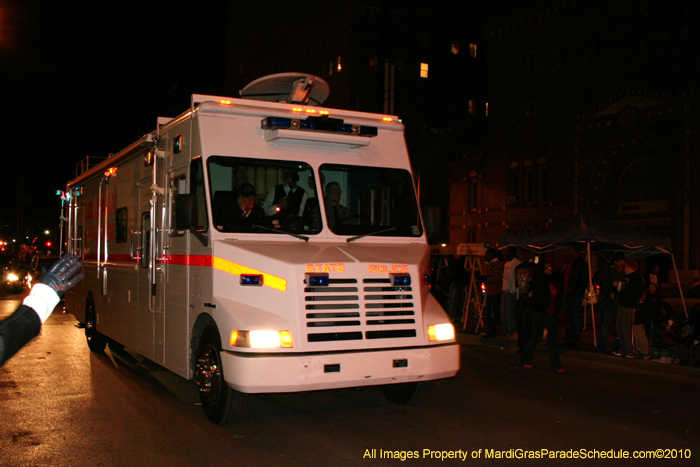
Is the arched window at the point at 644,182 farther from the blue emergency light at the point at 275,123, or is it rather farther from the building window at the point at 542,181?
the blue emergency light at the point at 275,123

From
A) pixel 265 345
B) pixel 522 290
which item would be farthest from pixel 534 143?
pixel 265 345

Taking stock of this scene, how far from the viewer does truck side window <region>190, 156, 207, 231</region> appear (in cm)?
646

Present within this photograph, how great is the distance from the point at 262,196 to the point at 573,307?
7.77 meters

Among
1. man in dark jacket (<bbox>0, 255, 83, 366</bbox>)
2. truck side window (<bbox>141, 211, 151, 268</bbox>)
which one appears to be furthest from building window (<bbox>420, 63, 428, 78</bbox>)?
man in dark jacket (<bbox>0, 255, 83, 366</bbox>)

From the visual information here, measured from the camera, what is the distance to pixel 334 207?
6.97m

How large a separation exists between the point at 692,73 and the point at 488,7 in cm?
2306

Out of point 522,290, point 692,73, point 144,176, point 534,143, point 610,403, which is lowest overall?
point 610,403

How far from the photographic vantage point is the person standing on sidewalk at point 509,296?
13.6 metres

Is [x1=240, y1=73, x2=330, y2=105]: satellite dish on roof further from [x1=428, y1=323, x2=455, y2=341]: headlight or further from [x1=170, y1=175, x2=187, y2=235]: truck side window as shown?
[x1=428, y1=323, x2=455, y2=341]: headlight

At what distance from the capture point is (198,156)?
21.6 ft

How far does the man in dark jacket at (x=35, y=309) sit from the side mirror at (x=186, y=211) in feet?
11.3

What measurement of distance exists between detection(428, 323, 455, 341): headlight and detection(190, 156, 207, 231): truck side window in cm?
244

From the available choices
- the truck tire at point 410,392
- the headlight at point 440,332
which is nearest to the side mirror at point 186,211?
the headlight at point 440,332

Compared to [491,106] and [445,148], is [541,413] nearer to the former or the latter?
[491,106]
